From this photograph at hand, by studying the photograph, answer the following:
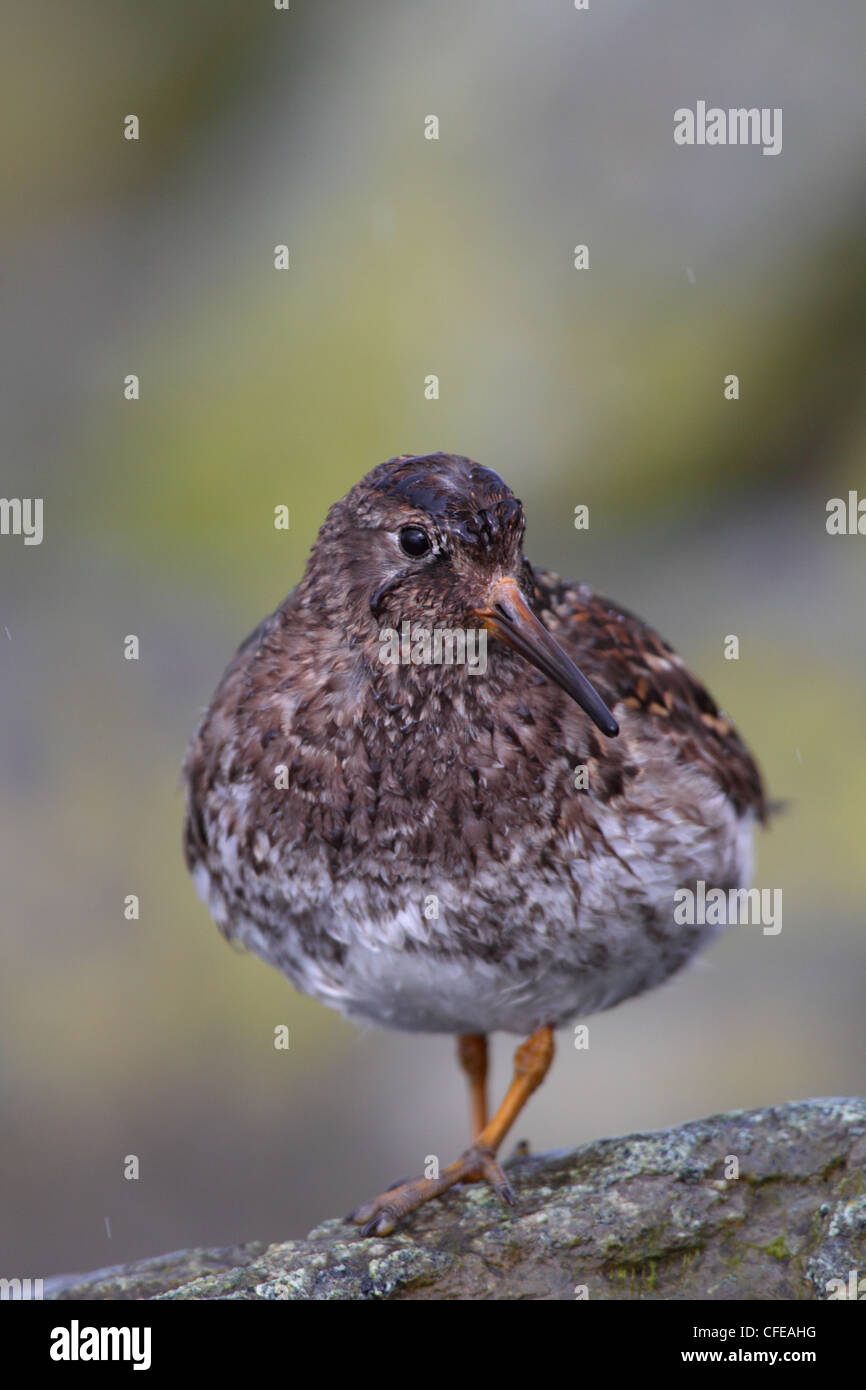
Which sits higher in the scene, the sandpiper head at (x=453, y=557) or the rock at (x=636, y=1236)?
the sandpiper head at (x=453, y=557)

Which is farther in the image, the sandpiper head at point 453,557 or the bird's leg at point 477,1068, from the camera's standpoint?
the bird's leg at point 477,1068

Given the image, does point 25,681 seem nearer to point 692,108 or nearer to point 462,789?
point 692,108

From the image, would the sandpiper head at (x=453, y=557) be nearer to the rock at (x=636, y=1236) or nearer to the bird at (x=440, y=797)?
the bird at (x=440, y=797)

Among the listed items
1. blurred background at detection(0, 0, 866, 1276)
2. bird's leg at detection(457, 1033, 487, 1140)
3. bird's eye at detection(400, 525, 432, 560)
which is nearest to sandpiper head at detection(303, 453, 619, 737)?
bird's eye at detection(400, 525, 432, 560)

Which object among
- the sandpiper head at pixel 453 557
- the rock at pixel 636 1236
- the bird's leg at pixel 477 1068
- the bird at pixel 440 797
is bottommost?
the rock at pixel 636 1236

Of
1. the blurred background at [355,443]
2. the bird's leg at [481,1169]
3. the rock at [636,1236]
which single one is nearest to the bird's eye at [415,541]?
the bird's leg at [481,1169]

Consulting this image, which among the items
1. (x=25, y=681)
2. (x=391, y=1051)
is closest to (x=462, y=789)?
(x=391, y=1051)

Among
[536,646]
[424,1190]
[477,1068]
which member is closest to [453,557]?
[536,646]

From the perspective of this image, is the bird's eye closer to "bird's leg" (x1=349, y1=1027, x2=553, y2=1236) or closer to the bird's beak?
the bird's beak
